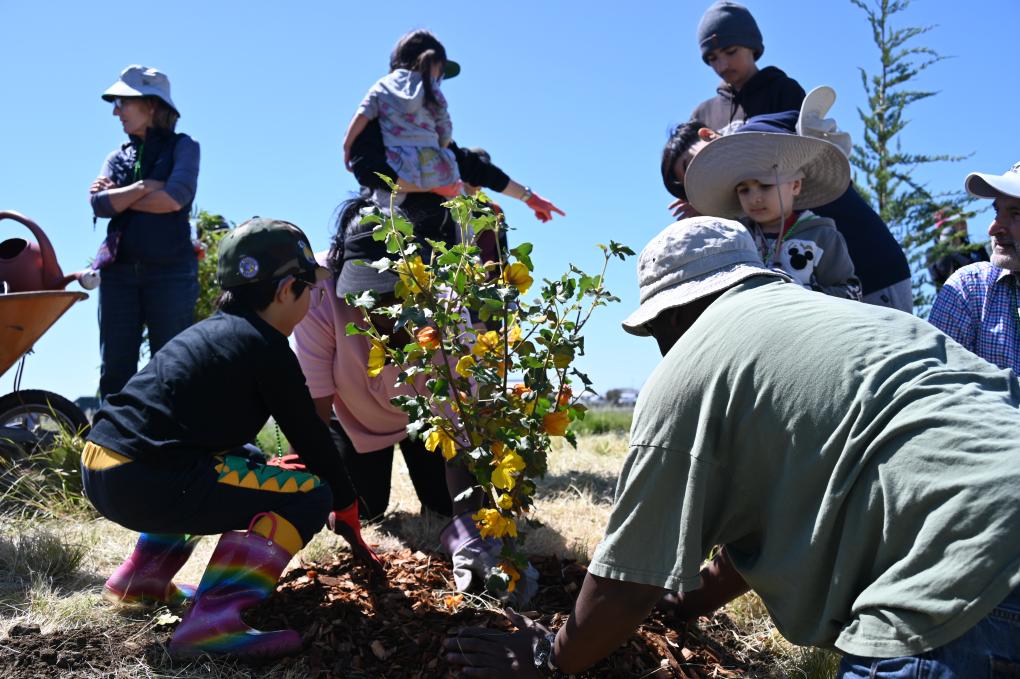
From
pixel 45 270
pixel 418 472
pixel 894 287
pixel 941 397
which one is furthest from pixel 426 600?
pixel 45 270

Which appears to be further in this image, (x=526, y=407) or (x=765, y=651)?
(x=765, y=651)

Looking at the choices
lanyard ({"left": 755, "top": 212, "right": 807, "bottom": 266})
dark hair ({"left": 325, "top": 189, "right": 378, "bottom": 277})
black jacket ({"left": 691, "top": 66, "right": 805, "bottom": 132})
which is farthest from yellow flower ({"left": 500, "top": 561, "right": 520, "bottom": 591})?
black jacket ({"left": 691, "top": 66, "right": 805, "bottom": 132})

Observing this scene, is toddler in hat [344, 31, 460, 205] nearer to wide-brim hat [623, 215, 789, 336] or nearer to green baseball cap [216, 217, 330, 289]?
green baseball cap [216, 217, 330, 289]

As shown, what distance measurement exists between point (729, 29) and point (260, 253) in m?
2.52

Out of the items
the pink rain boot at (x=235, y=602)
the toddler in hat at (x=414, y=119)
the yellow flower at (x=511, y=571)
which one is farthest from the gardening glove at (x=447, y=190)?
the yellow flower at (x=511, y=571)

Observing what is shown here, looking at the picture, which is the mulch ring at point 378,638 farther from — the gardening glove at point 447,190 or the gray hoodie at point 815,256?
the gardening glove at point 447,190

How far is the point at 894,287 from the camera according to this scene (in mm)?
3645

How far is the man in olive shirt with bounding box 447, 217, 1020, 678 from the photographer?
1.61 metres

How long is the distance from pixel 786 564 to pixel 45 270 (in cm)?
446

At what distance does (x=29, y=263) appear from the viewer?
484 centimetres

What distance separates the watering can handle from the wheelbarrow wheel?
716mm

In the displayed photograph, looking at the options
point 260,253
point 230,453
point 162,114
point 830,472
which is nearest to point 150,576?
point 230,453

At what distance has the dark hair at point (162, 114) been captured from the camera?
511 centimetres

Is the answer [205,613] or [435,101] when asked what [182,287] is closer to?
[435,101]
